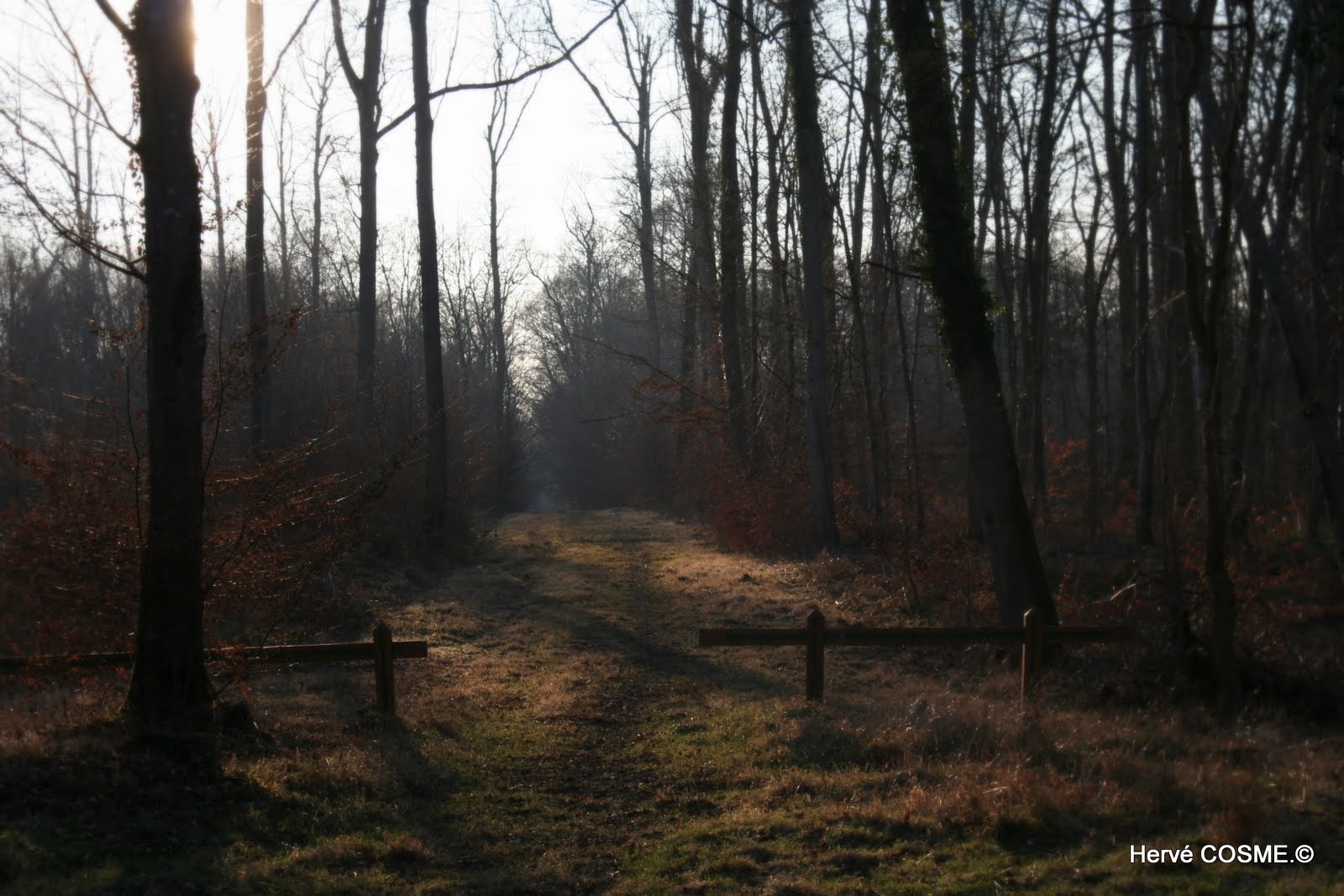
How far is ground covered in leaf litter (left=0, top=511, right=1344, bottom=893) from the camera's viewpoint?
5.98 meters

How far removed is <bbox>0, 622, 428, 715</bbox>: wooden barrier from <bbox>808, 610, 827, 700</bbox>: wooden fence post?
149 inches

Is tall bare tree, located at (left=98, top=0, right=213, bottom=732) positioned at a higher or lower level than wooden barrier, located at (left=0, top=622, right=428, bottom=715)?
higher

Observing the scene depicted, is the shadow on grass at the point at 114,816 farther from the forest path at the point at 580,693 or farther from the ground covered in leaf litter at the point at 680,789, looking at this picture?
the forest path at the point at 580,693

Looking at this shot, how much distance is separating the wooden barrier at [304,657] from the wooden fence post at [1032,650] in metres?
5.78

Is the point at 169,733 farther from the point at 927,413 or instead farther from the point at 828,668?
the point at 927,413

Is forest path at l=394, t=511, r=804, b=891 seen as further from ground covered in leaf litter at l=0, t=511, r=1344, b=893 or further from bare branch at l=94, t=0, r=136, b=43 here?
bare branch at l=94, t=0, r=136, b=43

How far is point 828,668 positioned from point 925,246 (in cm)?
515

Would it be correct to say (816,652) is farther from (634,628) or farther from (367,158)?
(367,158)

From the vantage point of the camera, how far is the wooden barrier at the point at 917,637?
10094 mm

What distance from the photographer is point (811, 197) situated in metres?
19.9

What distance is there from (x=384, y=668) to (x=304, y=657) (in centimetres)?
89

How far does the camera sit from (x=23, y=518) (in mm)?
9609

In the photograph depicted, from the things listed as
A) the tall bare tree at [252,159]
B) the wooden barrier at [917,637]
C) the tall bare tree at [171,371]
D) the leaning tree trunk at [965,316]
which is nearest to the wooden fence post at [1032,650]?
the wooden barrier at [917,637]

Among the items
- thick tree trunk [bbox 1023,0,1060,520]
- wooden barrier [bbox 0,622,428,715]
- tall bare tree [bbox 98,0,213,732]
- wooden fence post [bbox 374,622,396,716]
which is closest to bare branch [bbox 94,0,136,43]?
tall bare tree [bbox 98,0,213,732]
